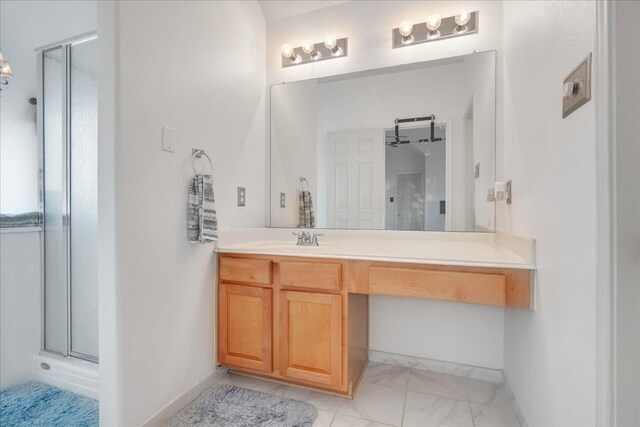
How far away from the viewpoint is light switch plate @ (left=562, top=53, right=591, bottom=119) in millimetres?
734

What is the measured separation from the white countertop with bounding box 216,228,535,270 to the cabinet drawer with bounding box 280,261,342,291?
57mm

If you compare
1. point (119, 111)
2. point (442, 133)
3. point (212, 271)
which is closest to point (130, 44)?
point (119, 111)

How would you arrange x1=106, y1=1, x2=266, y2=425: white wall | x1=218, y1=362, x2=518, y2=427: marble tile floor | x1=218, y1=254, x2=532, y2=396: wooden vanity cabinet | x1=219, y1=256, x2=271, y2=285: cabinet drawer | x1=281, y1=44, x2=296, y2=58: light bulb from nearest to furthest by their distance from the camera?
1. x1=106, y1=1, x2=266, y2=425: white wall
2. x1=218, y1=254, x2=532, y2=396: wooden vanity cabinet
3. x1=218, y1=362, x2=518, y2=427: marble tile floor
4. x1=219, y1=256, x2=271, y2=285: cabinet drawer
5. x1=281, y1=44, x2=296, y2=58: light bulb

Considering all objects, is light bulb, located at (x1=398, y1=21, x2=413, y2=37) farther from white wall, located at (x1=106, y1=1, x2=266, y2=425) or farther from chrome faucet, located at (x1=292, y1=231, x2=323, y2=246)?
chrome faucet, located at (x1=292, y1=231, x2=323, y2=246)

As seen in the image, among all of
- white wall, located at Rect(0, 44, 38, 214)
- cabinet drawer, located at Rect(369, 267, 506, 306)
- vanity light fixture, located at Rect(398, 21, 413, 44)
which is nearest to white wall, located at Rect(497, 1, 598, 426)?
cabinet drawer, located at Rect(369, 267, 506, 306)

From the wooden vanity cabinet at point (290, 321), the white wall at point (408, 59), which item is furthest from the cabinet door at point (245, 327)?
the white wall at point (408, 59)

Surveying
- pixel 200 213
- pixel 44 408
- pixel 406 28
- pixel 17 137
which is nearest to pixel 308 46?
pixel 406 28

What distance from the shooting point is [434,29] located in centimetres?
184

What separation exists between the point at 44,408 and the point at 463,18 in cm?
316

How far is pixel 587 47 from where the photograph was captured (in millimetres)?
748

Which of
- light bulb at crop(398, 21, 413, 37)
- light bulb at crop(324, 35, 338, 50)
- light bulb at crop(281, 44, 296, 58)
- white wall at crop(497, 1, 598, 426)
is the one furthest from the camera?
light bulb at crop(281, 44, 296, 58)

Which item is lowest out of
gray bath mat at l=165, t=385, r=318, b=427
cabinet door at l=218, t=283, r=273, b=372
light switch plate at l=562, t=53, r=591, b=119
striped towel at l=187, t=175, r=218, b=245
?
gray bath mat at l=165, t=385, r=318, b=427

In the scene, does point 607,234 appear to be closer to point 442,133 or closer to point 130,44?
point 442,133

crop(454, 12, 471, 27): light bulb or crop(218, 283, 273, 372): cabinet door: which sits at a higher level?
crop(454, 12, 471, 27): light bulb
